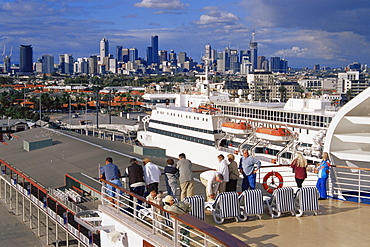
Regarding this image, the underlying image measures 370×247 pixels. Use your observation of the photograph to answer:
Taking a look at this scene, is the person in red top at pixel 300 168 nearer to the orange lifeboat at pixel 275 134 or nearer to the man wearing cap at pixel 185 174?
the man wearing cap at pixel 185 174

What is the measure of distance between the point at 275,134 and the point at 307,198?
18.1 meters

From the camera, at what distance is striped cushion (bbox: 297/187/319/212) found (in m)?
8.06

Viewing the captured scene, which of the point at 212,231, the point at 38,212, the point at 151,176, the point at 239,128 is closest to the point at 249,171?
the point at 151,176

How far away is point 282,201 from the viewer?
798 cm

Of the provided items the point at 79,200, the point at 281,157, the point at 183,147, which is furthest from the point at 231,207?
the point at 183,147

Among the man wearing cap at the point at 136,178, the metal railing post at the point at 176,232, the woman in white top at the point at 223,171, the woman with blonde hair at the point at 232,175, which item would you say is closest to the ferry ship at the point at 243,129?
the woman with blonde hair at the point at 232,175

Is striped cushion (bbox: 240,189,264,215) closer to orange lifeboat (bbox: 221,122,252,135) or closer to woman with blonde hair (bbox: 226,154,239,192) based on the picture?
woman with blonde hair (bbox: 226,154,239,192)

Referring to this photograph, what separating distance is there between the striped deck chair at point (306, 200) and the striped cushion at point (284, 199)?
0.16 metres

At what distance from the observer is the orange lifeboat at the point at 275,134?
25906 mm

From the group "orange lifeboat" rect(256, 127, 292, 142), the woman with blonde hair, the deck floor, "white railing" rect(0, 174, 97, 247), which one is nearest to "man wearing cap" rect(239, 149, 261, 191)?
the woman with blonde hair

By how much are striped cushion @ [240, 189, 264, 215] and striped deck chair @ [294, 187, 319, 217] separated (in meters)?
0.81

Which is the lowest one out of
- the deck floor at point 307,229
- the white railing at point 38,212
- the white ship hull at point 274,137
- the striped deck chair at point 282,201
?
the white railing at point 38,212

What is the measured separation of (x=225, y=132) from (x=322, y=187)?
2252 cm

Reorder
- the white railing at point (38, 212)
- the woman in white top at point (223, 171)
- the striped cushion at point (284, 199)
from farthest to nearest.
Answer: the white railing at point (38, 212) → the woman in white top at point (223, 171) → the striped cushion at point (284, 199)
